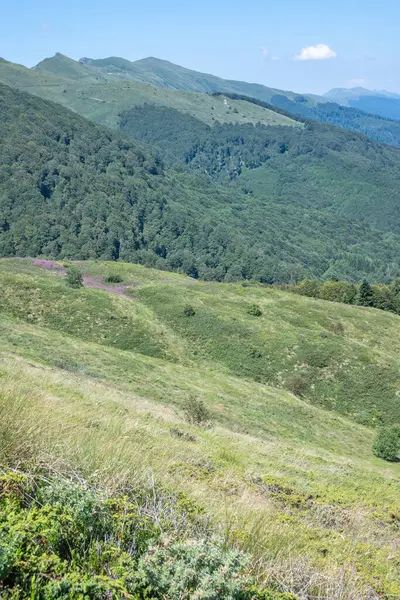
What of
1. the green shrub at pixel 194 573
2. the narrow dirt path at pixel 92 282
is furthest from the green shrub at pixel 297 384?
the green shrub at pixel 194 573

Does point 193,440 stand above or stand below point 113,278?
above

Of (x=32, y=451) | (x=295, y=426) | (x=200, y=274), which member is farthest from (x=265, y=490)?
(x=200, y=274)

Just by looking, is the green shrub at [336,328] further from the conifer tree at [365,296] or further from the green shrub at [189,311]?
the conifer tree at [365,296]

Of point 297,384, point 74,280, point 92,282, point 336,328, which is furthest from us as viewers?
point 92,282

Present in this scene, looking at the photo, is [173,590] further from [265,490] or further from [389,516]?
[389,516]

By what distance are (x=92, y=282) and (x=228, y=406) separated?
136ft

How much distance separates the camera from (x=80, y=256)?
148750 mm

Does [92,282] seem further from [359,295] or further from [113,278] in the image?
[359,295]

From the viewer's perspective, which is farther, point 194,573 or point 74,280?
point 74,280

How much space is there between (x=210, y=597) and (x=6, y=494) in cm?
203

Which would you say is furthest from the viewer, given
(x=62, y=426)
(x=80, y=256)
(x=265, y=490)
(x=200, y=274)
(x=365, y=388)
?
(x=200, y=274)

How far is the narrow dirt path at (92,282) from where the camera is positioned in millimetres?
59125

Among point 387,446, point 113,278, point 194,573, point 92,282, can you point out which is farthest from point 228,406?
point 92,282

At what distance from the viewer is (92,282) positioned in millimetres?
62969
